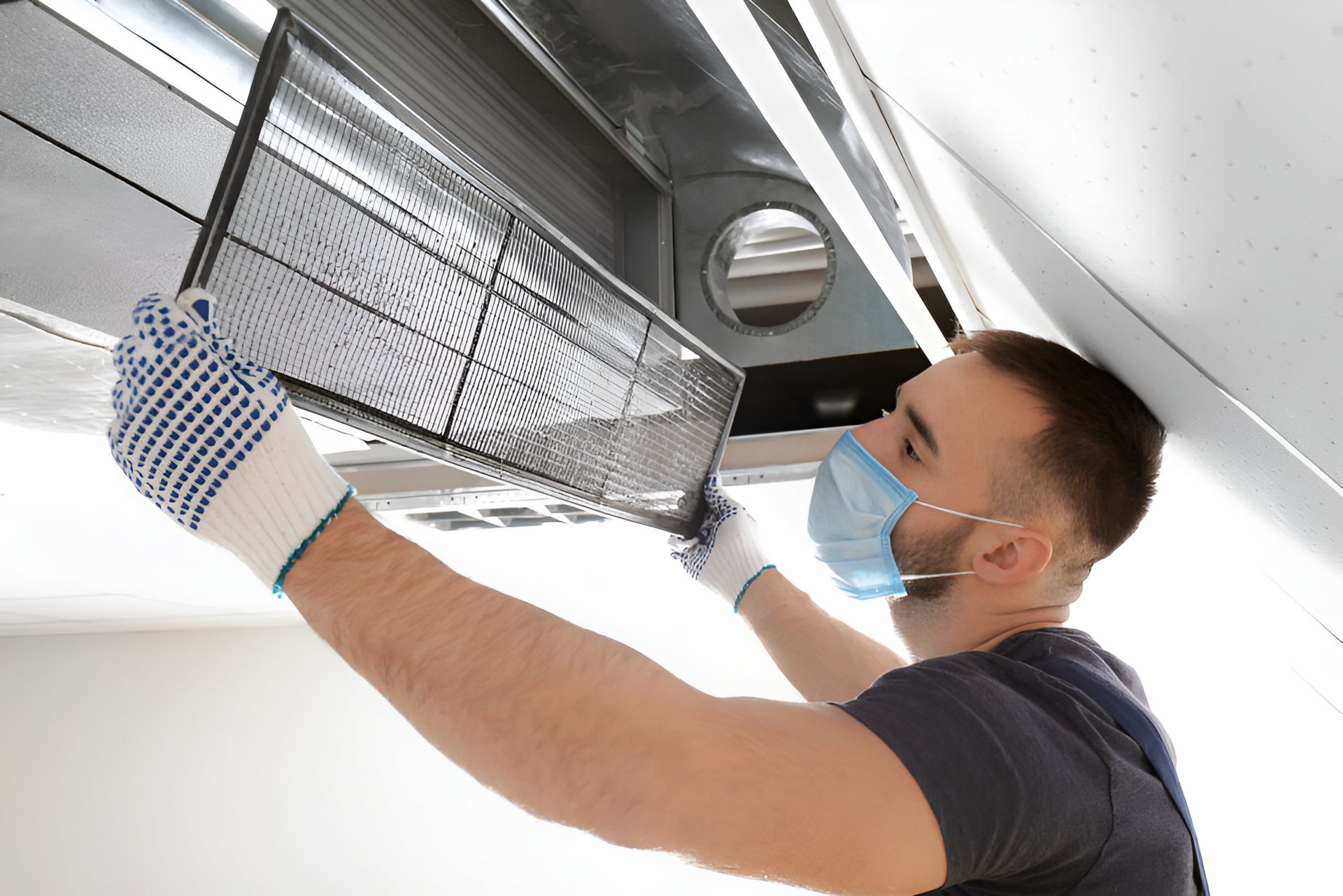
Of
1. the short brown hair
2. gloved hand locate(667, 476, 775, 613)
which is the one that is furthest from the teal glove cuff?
the short brown hair

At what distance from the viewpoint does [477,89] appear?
136cm

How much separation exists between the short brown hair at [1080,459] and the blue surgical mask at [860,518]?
11cm

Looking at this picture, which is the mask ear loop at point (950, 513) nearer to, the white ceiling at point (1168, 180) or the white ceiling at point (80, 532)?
the white ceiling at point (1168, 180)

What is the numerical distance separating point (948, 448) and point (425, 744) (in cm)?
362

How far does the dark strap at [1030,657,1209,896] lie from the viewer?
3.38 ft

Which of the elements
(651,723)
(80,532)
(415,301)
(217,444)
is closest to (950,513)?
(651,723)

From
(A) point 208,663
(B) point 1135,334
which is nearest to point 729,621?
(A) point 208,663

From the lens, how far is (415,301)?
1.11m

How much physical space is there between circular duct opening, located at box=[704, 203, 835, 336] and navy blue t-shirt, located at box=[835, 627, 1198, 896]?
93 centimetres

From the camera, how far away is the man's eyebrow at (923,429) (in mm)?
1388

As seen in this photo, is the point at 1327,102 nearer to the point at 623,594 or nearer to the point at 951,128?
the point at 951,128

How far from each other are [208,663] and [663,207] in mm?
4082

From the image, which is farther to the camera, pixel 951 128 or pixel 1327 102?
pixel 951 128

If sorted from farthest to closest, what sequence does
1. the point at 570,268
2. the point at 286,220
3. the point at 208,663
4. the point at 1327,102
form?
the point at 208,663, the point at 570,268, the point at 286,220, the point at 1327,102
